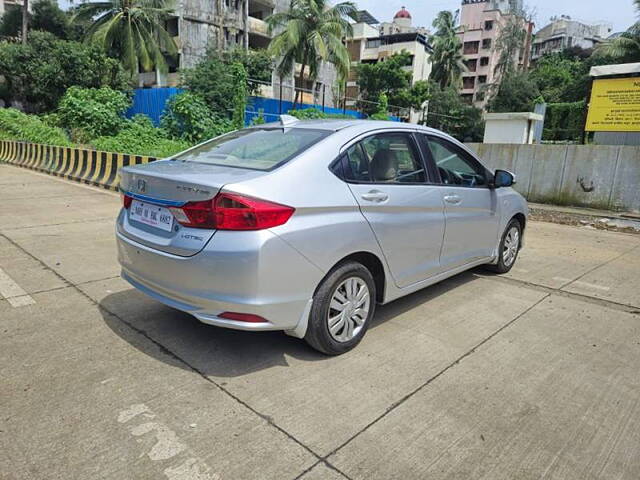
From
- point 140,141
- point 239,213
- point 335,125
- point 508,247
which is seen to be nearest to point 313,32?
point 140,141

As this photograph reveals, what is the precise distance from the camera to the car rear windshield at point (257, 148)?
9.89ft

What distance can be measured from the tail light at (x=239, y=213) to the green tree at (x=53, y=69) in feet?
84.4

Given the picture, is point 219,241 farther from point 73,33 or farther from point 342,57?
point 73,33

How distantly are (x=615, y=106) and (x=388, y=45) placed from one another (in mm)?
49005

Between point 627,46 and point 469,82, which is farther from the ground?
point 469,82

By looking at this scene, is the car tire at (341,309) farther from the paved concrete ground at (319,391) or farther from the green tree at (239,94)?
the green tree at (239,94)

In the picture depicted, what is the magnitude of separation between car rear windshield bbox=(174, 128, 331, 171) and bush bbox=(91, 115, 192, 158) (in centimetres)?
1113

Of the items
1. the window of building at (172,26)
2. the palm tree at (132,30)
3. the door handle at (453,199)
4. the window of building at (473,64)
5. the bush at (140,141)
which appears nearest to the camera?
the door handle at (453,199)

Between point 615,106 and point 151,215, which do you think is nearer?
point 151,215

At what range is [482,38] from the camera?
62.6 m

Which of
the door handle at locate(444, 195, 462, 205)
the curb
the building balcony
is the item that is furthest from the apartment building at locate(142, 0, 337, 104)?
the door handle at locate(444, 195, 462, 205)

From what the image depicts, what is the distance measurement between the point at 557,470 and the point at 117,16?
99.6ft

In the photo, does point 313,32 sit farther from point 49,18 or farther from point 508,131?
point 49,18

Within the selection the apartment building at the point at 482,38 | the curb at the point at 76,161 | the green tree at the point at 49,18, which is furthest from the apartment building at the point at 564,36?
the curb at the point at 76,161
